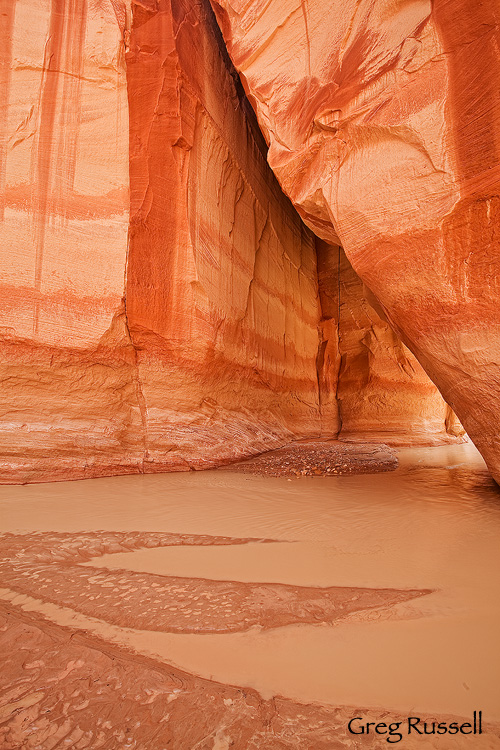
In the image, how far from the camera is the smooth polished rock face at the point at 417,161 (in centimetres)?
318

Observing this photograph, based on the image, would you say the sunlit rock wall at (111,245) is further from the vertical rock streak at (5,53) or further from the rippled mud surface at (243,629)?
the rippled mud surface at (243,629)

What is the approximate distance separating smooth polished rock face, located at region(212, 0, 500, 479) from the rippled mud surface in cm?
151

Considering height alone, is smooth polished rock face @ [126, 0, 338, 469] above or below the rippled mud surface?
above

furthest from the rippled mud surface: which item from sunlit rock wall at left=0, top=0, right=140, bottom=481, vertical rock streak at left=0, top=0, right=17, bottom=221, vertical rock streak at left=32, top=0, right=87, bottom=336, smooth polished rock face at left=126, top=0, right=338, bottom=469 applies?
vertical rock streak at left=0, top=0, right=17, bottom=221

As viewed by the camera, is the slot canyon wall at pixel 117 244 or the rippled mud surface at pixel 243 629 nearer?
the rippled mud surface at pixel 243 629

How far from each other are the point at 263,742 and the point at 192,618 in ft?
1.91

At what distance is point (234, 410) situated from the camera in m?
6.94

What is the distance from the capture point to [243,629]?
4.62 ft

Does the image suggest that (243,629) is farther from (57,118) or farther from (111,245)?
(57,118)

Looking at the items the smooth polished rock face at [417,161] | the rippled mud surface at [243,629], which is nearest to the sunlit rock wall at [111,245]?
the smooth polished rock face at [417,161]

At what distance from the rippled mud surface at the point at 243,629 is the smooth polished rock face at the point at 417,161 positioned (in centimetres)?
151

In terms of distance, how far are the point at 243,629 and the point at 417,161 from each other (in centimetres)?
368

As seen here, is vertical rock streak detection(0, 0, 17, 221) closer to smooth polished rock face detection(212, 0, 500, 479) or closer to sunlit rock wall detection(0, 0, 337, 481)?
sunlit rock wall detection(0, 0, 337, 481)

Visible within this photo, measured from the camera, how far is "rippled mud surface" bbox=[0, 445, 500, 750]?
3.31 ft
